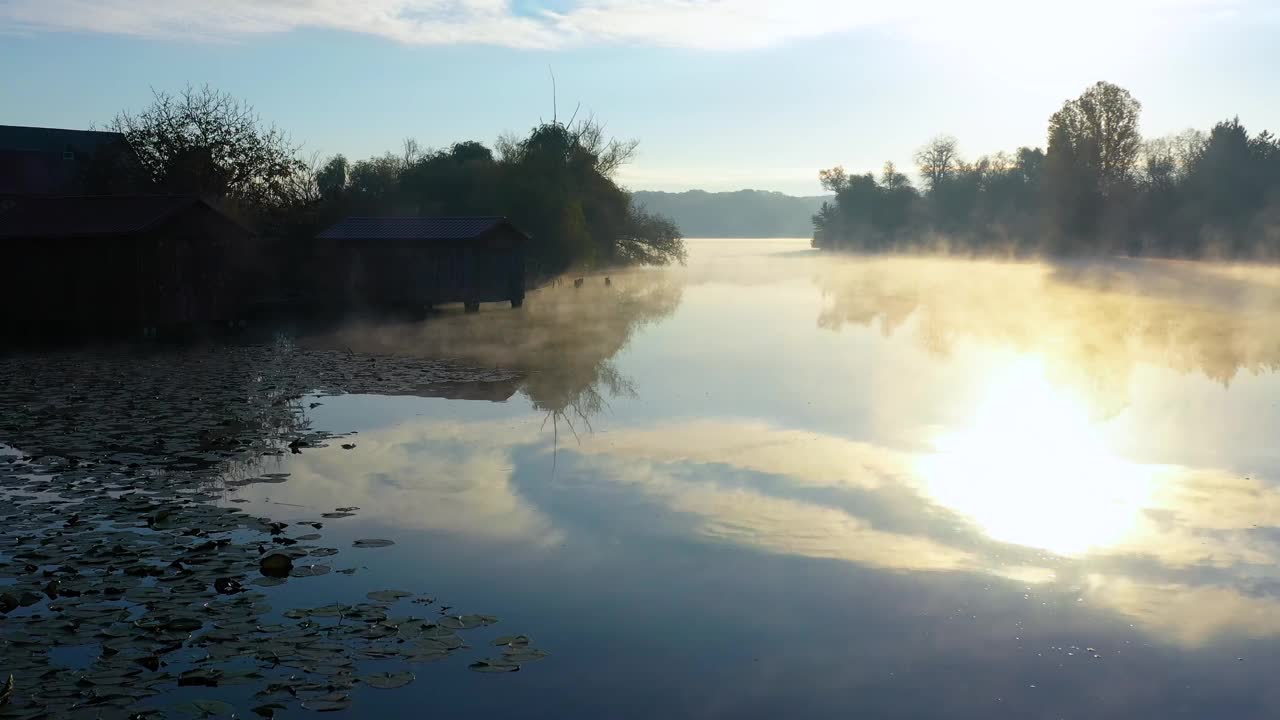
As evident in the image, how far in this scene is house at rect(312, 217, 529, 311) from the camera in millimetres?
42844

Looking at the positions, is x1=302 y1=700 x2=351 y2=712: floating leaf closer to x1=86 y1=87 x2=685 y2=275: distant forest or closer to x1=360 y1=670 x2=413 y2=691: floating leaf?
x1=360 y1=670 x2=413 y2=691: floating leaf

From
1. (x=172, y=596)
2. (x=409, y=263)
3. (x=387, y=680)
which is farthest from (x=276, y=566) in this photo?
(x=409, y=263)

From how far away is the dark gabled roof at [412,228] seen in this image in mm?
42656

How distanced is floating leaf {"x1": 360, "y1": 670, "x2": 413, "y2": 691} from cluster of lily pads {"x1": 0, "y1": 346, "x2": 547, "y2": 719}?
0.01 metres

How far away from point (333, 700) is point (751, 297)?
4830 cm

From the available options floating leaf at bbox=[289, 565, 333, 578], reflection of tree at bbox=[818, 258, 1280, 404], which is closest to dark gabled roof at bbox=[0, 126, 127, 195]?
reflection of tree at bbox=[818, 258, 1280, 404]

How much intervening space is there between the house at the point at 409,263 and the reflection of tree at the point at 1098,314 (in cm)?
1367

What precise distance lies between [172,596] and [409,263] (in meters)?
35.3

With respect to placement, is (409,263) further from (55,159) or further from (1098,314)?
(55,159)

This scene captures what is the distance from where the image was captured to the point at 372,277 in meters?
43.2

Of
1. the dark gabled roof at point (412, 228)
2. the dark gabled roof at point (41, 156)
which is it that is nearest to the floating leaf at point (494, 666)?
the dark gabled roof at point (412, 228)

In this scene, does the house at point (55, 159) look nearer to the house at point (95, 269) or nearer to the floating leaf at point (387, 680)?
the house at point (95, 269)

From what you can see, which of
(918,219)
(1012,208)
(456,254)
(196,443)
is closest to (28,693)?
(196,443)

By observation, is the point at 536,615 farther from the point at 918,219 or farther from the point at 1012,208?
the point at 918,219
